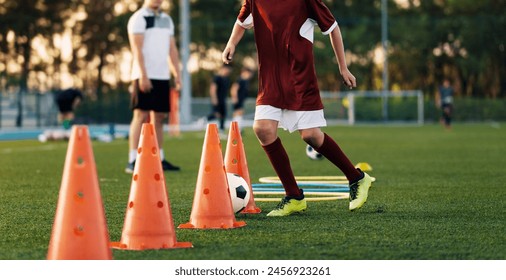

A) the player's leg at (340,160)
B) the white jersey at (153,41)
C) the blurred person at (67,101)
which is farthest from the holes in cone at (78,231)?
the blurred person at (67,101)

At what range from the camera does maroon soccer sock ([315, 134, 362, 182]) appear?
7.39 m

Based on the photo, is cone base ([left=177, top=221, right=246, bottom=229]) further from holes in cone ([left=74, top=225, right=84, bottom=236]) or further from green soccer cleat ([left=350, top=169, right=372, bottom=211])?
holes in cone ([left=74, top=225, right=84, bottom=236])

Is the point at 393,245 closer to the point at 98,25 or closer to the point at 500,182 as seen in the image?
the point at 500,182

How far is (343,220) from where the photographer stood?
679 centimetres

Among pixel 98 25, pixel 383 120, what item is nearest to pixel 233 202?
pixel 383 120

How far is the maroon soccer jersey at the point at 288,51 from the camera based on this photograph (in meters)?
7.19

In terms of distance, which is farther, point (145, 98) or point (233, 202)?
point (145, 98)

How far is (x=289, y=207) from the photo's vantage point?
7.22 metres

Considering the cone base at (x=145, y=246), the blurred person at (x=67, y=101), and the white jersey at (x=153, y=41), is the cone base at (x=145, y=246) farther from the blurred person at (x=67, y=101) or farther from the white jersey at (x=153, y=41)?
Result: the blurred person at (x=67, y=101)

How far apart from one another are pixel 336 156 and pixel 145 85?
4165mm

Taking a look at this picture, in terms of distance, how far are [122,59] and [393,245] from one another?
51.6 meters

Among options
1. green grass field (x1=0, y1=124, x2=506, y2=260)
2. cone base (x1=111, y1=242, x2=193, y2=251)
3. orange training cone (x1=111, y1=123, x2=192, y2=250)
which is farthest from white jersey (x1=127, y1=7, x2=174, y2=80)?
cone base (x1=111, y1=242, x2=193, y2=251)

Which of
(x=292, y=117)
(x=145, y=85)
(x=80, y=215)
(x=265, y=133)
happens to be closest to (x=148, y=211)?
(x=80, y=215)

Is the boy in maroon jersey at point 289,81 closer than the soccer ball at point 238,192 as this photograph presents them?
No
